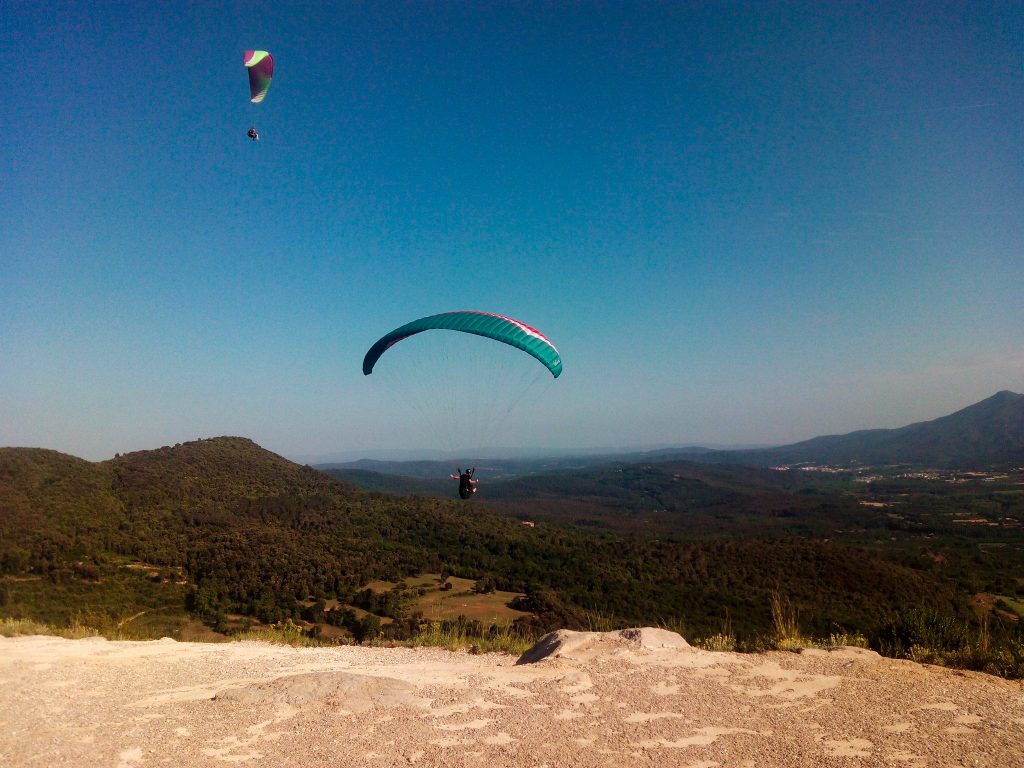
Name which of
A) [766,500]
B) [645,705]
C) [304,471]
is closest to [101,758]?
[645,705]

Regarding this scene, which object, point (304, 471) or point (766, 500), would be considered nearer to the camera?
point (304, 471)

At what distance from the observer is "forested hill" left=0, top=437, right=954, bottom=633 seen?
29.3 metres

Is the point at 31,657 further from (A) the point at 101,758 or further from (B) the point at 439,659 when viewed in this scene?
(B) the point at 439,659

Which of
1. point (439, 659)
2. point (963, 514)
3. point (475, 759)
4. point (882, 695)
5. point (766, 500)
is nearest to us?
point (475, 759)

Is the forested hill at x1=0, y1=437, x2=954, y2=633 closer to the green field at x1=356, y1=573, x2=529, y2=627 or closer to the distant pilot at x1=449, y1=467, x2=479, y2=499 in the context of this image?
the green field at x1=356, y1=573, x2=529, y2=627

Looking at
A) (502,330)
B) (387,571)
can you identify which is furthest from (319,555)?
(502,330)

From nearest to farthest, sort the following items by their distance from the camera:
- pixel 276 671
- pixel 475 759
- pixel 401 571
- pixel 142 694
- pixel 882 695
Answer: pixel 475 759
pixel 882 695
pixel 142 694
pixel 276 671
pixel 401 571

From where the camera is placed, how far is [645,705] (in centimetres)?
558

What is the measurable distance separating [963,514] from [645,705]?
4471 inches

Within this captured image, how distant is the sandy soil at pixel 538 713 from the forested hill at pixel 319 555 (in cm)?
1723

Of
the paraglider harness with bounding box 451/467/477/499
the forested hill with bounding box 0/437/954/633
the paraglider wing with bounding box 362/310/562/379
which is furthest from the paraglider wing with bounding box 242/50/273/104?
the forested hill with bounding box 0/437/954/633

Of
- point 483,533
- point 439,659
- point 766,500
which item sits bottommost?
point 766,500

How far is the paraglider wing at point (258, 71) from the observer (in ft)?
49.3

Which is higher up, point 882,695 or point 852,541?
point 882,695
